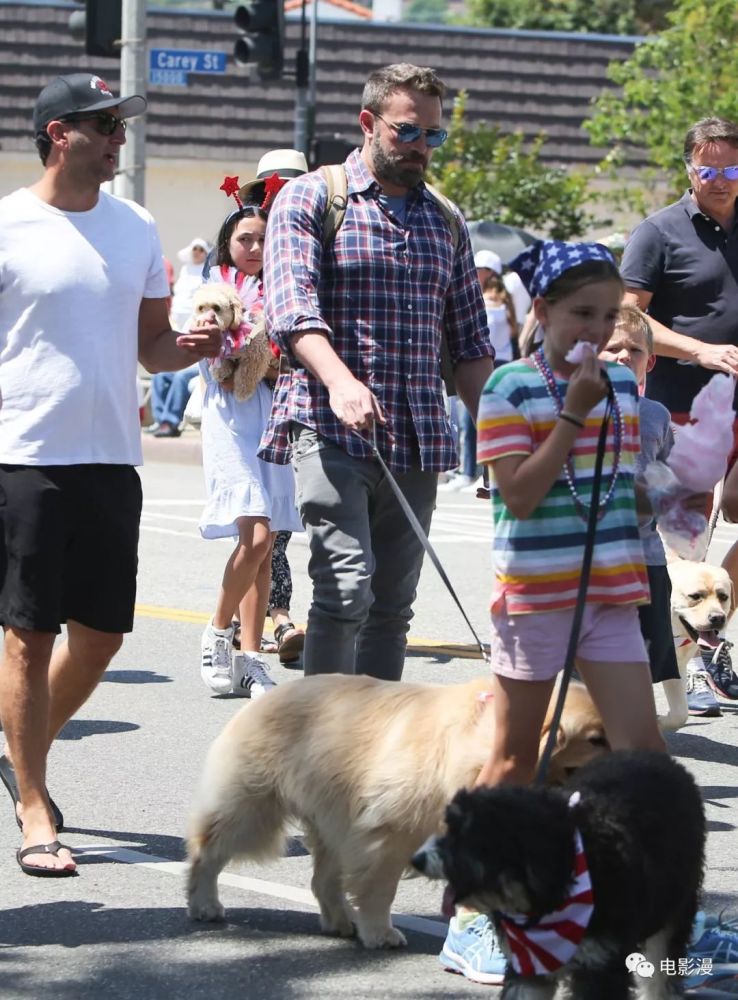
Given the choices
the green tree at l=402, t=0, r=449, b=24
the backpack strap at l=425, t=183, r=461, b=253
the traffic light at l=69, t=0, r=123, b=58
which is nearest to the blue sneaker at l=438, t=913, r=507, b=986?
the backpack strap at l=425, t=183, r=461, b=253

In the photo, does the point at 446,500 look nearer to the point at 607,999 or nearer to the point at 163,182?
the point at 607,999

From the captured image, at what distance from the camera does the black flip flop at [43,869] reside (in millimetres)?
5035

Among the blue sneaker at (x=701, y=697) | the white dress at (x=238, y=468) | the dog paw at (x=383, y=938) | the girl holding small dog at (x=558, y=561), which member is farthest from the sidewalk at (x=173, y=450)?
the girl holding small dog at (x=558, y=561)

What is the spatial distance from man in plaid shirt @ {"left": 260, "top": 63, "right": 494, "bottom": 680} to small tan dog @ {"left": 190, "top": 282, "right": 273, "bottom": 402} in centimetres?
250

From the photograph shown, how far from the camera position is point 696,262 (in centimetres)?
746

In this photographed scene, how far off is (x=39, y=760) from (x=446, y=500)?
1124cm

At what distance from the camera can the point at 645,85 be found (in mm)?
23375

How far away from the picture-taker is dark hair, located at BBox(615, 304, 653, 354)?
5945 mm

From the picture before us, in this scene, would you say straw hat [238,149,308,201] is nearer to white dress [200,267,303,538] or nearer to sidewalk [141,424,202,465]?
white dress [200,267,303,538]

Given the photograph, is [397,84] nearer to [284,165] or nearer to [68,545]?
[68,545]

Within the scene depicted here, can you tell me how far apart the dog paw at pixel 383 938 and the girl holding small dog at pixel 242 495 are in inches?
126

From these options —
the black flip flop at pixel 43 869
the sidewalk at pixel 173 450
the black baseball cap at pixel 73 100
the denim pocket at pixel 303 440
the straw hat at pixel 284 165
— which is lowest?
the sidewalk at pixel 173 450

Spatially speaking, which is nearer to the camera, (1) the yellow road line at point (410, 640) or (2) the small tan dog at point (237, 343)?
(2) the small tan dog at point (237, 343)

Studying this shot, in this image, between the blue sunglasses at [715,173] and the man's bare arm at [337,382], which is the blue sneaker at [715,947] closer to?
the man's bare arm at [337,382]
